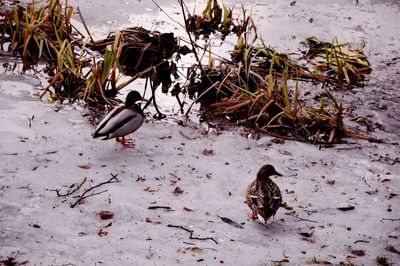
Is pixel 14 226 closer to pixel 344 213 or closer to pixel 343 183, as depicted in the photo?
pixel 344 213

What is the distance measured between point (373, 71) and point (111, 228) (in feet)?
16.1

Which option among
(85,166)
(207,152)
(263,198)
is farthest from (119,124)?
(263,198)

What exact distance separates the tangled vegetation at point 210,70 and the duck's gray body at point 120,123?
0.73m

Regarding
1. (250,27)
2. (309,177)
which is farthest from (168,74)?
(309,177)

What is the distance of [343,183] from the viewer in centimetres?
488

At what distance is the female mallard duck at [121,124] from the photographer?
192 inches

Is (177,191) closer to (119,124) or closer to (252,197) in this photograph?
(252,197)

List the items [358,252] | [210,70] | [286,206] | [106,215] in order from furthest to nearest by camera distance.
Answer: [210,70] < [286,206] < [106,215] < [358,252]

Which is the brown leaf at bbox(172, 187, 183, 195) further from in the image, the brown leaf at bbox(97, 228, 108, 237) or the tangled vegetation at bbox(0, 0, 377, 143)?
the tangled vegetation at bbox(0, 0, 377, 143)

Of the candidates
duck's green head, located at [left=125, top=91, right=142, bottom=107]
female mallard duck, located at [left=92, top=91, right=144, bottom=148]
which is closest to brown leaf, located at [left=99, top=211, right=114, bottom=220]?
female mallard duck, located at [left=92, top=91, right=144, bottom=148]

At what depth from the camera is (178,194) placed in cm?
445

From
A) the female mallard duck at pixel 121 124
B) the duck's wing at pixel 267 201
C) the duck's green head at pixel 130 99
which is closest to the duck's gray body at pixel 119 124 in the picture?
the female mallard duck at pixel 121 124

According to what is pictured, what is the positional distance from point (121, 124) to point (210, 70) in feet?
6.61

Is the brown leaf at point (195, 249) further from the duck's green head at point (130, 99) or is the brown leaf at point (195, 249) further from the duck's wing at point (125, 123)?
the duck's green head at point (130, 99)
